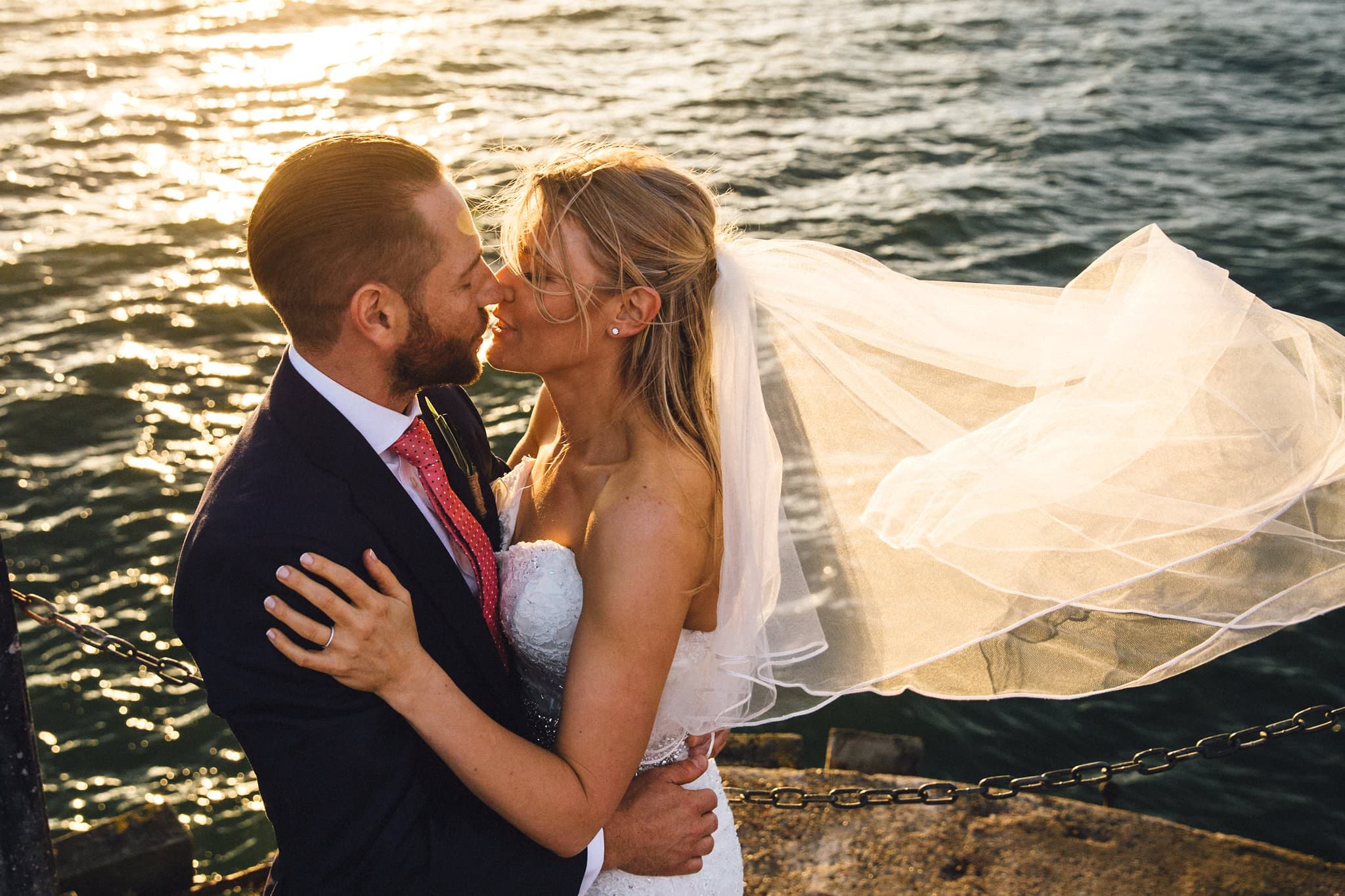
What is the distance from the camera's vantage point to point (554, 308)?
3.21 meters

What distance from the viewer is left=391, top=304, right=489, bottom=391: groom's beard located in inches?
115

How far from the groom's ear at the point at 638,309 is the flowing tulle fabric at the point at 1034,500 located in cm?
27

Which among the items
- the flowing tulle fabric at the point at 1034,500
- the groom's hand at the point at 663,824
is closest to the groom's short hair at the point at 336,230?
the flowing tulle fabric at the point at 1034,500

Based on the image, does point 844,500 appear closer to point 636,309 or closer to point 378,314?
point 636,309

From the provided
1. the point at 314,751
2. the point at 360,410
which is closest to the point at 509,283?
the point at 360,410

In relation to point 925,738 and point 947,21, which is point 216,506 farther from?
point 947,21

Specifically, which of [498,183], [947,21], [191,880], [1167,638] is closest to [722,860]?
[1167,638]

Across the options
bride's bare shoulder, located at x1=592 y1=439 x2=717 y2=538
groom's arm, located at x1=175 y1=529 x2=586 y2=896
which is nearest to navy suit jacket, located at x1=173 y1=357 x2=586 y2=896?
groom's arm, located at x1=175 y1=529 x2=586 y2=896

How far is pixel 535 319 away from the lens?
323 centimetres

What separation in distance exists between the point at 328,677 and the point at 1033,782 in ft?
8.92

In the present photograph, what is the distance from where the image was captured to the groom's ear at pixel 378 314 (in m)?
2.80

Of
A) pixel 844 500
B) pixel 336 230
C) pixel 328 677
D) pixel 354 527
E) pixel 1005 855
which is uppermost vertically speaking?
pixel 336 230

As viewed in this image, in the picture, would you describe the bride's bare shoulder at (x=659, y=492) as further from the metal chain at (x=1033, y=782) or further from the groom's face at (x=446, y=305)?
the metal chain at (x=1033, y=782)

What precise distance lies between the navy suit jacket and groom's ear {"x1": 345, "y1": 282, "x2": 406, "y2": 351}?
20cm
